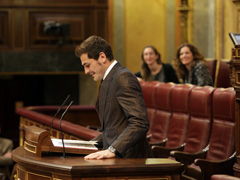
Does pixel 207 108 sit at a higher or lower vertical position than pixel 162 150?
higher

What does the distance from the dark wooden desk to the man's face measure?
350 millimetres

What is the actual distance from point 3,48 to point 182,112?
3047mm

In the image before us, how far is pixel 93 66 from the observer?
2066 millimetres

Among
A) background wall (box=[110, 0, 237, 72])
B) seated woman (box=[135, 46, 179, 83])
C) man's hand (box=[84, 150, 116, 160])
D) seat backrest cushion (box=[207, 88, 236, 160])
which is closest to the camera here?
man's hand (box=[84, 150, 116, 160])

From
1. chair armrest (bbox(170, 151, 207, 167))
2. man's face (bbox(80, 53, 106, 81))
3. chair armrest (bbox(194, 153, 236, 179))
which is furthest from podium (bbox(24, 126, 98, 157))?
chair armrest (bbox(170, 151, 207, 167))

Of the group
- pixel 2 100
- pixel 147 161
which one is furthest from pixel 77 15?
pixel 147 161

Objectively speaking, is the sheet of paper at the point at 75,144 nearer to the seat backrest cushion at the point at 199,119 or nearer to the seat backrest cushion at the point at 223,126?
the seat backrest cushion at the point at 223,126

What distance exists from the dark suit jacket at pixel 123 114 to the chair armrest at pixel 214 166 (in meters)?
0.93

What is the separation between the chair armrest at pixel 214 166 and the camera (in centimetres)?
298

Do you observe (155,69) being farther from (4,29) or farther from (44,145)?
(44,145)

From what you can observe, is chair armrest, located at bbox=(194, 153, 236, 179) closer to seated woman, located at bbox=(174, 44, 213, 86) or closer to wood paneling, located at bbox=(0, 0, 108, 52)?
seated woman, located at bbox=(174, 44, 213, 86)

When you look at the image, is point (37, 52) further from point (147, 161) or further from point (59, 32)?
point (147, 161)

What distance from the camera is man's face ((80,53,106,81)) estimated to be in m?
2.05

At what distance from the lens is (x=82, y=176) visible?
180cm
